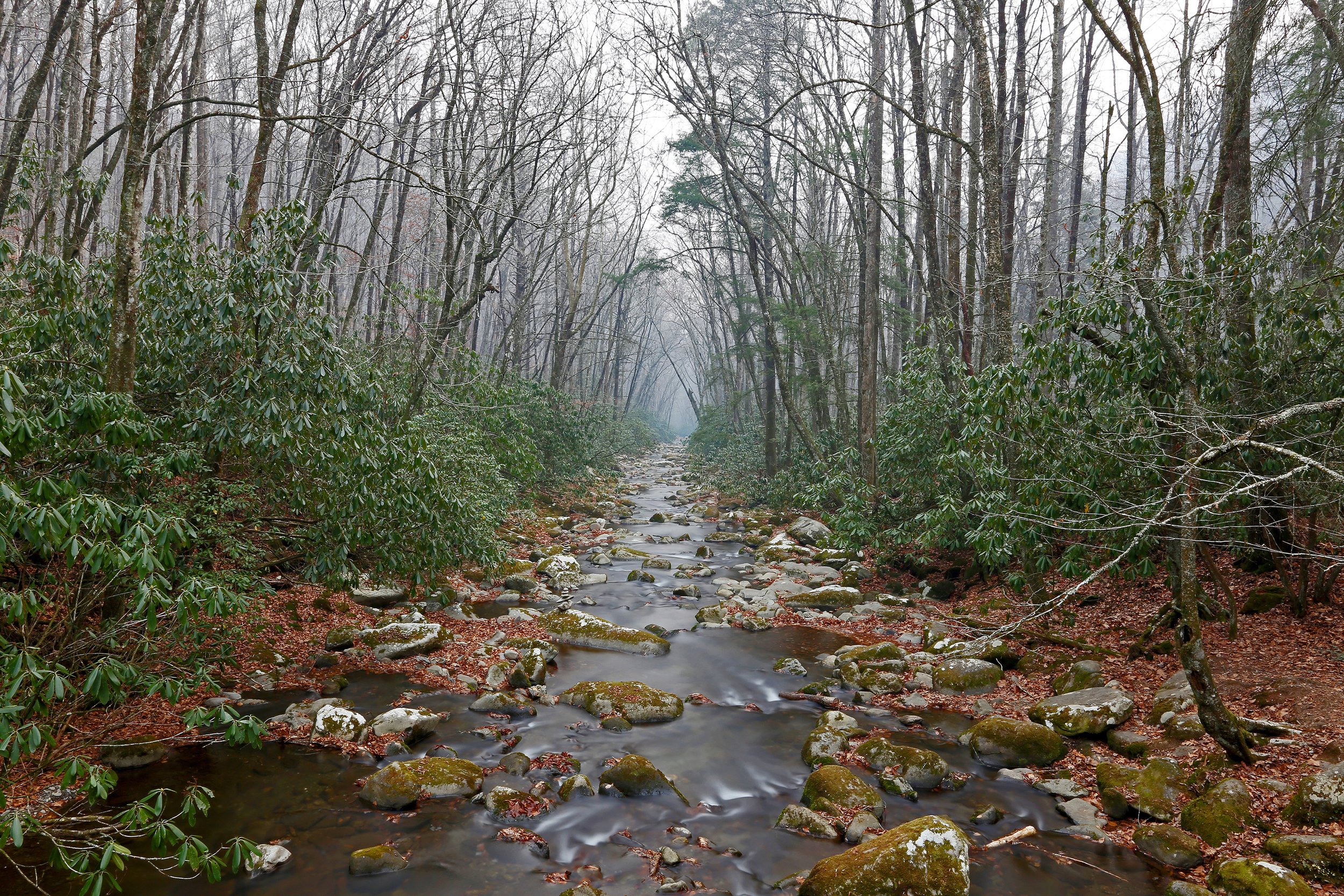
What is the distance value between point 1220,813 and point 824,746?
107 inches

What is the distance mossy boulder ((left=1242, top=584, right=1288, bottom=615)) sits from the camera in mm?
6723

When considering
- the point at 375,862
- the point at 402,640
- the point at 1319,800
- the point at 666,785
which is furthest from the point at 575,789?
the point at 1319,800

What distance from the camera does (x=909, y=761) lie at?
5684mm

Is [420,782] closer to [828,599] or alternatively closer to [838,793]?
[838,793]

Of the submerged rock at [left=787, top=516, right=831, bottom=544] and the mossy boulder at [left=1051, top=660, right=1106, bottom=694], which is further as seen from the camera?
the submerged rock at [left=787, top=516, right=831, bottom=544]

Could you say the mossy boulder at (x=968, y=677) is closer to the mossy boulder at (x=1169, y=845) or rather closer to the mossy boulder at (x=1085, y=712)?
the mossy boulder at (x=1085, y=712)

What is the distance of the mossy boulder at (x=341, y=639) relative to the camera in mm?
7598

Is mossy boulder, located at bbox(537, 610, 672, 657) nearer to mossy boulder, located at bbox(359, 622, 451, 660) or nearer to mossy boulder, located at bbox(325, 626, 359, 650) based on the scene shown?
mossy boulder, located at bbox(359, 622, 451, 660)

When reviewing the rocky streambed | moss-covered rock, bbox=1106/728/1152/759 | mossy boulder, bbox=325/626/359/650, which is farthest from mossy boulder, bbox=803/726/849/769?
mossy boulder, bbox=325/626/359/650

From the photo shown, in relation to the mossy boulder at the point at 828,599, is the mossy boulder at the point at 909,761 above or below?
below

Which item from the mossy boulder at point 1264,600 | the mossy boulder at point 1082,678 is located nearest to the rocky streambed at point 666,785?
the mossy boulder at point 1082,678

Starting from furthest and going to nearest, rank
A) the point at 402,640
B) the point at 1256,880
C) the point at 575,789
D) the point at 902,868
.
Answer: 1. the point at 402,640
2. the point at 575,789
3. the point at 902,868
4. the point at 1256,880

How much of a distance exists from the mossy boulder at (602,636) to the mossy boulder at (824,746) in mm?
2877

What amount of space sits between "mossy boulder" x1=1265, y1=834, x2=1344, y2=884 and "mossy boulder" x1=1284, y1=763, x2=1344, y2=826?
0.18m
